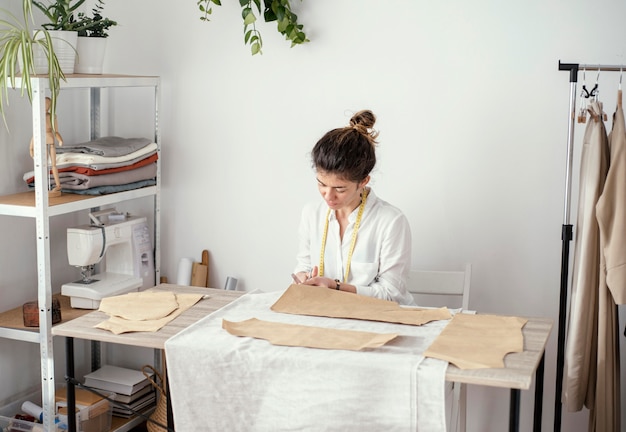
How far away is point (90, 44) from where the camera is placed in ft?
10.3

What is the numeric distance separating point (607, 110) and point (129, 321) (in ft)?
5.76

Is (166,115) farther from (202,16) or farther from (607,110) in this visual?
(607,110)

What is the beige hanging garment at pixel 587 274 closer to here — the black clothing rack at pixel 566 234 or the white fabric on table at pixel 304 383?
the black clothing rack at pixel 566 234

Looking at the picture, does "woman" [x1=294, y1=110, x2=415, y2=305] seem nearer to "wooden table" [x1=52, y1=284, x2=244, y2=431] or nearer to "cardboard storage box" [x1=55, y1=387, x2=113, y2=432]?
"wooden table" [x1=52, y1=284, x2=244, y2=431]

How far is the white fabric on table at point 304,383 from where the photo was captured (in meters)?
1.98

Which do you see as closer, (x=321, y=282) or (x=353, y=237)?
(x=321, y=282)

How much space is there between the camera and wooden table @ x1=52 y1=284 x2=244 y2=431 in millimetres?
2258

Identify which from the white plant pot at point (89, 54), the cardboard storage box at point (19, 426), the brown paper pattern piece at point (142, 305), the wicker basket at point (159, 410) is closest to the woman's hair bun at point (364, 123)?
the brown paper pattern piece at point (142, 305)

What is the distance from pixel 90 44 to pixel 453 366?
1.92m

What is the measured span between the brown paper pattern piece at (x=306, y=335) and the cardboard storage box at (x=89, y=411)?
3.66ft

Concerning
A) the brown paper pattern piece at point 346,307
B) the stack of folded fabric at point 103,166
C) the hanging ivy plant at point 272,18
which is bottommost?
the brown paper pattern piece at point 346,307

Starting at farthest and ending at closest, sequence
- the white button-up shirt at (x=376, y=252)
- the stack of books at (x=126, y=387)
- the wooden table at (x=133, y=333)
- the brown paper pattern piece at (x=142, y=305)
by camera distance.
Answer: the stack of books at (x=126, y=387)
the white button-up shirt at (x=376, y=252)
the brown paper pattern piece at (x=142, y=305)
the wooden table at (x=133, y=333)

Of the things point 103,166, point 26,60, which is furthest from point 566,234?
point 26,60

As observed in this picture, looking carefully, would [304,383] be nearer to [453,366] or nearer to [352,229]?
[453,366]
